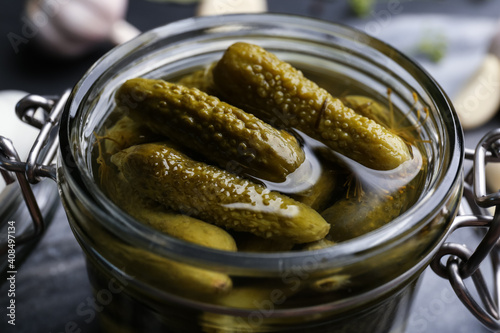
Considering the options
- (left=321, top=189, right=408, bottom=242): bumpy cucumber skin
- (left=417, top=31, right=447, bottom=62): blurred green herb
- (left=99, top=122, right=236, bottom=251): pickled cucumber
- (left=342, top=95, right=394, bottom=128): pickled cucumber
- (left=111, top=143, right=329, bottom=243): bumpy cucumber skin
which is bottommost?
(left=99, top=122, right=236, bottom=251): pickled cucumber

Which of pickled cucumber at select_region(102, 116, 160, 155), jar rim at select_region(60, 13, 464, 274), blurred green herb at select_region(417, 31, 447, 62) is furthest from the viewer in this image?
blurred green herb at select_region(417, 31, 447, 62)

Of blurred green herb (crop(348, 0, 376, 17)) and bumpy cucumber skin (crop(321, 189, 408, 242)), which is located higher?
blurred green herb (crop(348, 0, 376, 17))

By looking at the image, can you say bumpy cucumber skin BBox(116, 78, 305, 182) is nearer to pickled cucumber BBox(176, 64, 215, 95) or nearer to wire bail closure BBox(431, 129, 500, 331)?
pickled cucumber BBox(176, 64, 215, 95)

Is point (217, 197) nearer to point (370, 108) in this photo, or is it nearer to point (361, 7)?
point (370, 108)

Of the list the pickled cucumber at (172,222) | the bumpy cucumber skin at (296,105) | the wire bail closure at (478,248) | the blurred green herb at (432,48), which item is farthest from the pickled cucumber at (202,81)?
the blurred green herb at (432,48)

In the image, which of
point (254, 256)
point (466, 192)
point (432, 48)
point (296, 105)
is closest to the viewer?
point (254, 256)

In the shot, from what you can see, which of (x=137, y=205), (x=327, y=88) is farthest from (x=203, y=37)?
(x=137, y=205)

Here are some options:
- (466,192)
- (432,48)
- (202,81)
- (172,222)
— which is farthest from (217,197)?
(432,48)

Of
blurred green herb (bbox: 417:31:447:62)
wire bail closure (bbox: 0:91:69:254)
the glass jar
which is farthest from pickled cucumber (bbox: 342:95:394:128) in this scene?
blurred green herb (bbox: 417:31:447:62)
